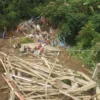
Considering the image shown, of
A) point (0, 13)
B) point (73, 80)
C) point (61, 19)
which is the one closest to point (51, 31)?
point (61, 19)

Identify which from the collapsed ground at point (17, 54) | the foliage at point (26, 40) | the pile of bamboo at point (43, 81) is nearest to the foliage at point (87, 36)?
the collapsed ground at point (17, 54)

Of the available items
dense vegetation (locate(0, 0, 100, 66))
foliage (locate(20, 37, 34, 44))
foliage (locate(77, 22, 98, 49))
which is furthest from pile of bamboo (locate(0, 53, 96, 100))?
dense vegetation (locate(0, 0, 100, 66))

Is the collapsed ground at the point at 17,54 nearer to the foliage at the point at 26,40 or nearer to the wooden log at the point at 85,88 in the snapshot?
the foliage at the point at 26,40

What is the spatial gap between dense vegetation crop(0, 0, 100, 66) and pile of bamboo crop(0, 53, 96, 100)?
75.9 inches

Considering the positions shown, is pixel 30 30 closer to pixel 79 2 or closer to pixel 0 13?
pixel 0 13

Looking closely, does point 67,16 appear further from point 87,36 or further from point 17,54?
point 17,54

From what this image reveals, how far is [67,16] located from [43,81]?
13.4 feet

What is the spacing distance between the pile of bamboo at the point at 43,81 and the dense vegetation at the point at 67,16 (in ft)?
6.33

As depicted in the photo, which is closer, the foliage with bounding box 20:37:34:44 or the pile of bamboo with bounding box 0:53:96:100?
the pile of bamboo with bounding box 0:53:96:100

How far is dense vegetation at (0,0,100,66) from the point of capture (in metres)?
9.15

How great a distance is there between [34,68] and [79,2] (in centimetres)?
453

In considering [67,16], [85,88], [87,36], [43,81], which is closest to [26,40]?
[67,16]

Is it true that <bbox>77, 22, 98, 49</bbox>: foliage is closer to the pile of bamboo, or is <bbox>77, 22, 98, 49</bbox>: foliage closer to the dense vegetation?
the dense vegetation

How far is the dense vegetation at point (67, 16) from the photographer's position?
915cm
